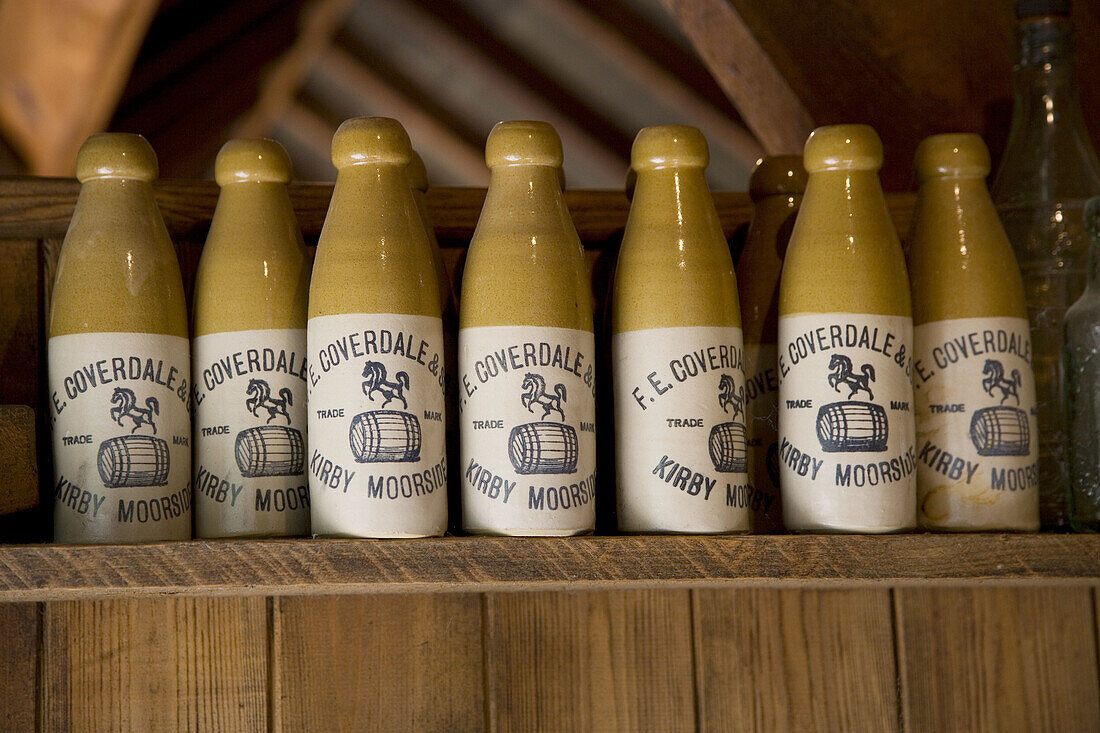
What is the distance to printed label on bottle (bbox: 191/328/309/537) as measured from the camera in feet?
2.08

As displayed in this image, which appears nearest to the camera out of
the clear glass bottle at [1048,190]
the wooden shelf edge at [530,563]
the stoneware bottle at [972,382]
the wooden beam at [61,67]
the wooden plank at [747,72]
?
the wooden shelf edge at [530,563]

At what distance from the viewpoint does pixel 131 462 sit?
0.62 metres

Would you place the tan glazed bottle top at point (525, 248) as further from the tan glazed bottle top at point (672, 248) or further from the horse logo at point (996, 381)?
the horse logo at point (996, 381)

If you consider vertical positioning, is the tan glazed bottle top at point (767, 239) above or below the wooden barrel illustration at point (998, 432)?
above

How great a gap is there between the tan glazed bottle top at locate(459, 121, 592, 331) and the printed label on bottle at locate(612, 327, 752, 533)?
50 mm

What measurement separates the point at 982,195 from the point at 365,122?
42cm

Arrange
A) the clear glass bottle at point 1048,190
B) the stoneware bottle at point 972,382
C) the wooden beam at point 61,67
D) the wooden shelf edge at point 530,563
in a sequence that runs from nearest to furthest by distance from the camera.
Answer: the wooden shelf edge at point 530,563
the stoneware bottle at point 972,382
the clear glass bottle at point 1048,190
the wooden beam at point 61,67

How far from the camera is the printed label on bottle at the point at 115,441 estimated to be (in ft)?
2.02

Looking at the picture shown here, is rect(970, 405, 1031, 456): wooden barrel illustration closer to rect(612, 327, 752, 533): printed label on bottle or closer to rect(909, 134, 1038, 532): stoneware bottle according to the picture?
rect(909, 134, 1038, 532): stoneware bottle

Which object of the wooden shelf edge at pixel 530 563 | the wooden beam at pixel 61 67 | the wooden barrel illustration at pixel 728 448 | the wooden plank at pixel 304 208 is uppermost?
the wooden beam at pixel 61 67

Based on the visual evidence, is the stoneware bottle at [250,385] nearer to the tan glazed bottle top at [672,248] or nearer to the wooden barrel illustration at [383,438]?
the wooden barrel illustration at [383,438]

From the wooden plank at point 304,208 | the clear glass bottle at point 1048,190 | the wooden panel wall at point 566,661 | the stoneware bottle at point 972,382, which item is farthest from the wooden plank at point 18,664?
the clear glass bottle at point 1048,190

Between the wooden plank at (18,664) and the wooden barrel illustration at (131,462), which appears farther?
the wooden plank at (18,664)

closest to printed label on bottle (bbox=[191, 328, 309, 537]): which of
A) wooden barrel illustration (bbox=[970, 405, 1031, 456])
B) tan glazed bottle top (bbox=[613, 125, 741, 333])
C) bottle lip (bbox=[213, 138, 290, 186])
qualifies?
bottle lip (bbox=[213, 138, 290, 186])
